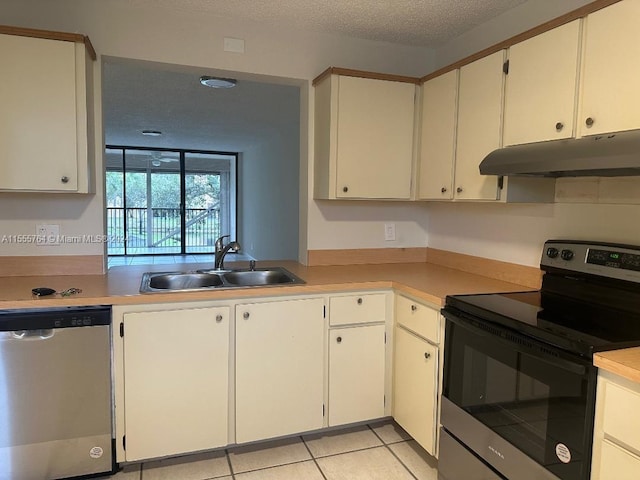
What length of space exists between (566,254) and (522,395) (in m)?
0.74

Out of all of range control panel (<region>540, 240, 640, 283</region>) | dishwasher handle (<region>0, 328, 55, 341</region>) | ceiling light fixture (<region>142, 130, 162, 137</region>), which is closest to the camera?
range control panel (<region>540, 240, 640, 283</region>)

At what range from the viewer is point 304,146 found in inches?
114

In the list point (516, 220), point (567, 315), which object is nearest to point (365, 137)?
point (516, 220)

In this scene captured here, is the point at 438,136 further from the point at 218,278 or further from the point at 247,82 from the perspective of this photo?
the point at 247,82

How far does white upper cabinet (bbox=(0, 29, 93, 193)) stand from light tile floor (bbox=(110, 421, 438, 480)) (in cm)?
142

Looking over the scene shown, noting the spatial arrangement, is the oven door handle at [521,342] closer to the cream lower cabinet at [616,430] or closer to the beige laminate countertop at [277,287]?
the cream lower cabinet at [616,430]

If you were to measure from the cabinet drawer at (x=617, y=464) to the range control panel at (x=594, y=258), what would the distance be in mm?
700

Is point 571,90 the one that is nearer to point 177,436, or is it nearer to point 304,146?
point 304,146

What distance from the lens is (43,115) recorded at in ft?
6.68

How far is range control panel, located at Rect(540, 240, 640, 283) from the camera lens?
1.70 metres

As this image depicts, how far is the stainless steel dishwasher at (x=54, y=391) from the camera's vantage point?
6.02 feet

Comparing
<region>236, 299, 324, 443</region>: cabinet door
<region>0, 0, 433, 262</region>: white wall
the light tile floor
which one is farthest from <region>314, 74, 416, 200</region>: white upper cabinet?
the light tile floor

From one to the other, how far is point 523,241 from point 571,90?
0.84m

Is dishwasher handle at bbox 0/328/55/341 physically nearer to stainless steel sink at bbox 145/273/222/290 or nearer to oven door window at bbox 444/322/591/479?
stainless steel sink at bbox 145/273/222/290
